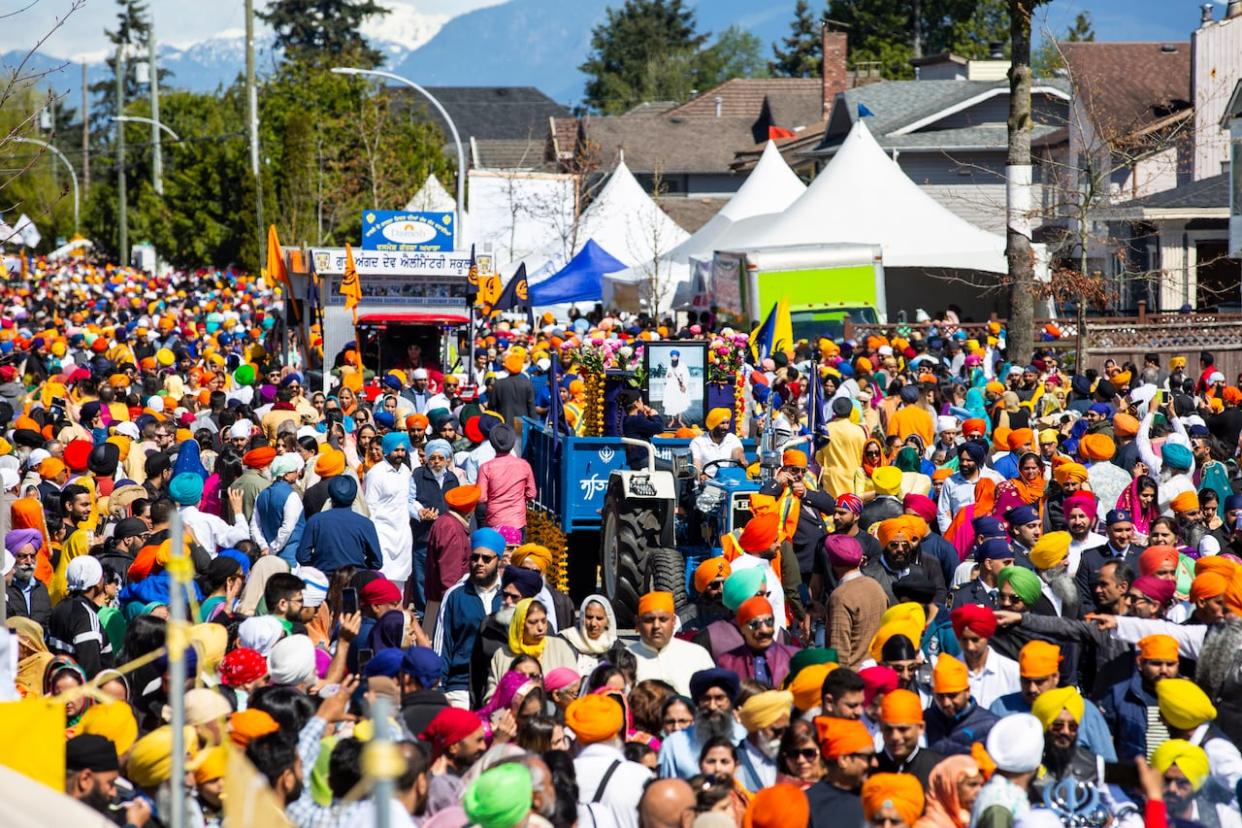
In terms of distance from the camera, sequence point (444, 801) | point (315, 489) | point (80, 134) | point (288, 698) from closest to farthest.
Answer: point (444, 801)
point (288, 698)
point (315, 489)
point (80, 134)

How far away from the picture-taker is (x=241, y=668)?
7.78 meters

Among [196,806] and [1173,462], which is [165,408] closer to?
[1173,462]

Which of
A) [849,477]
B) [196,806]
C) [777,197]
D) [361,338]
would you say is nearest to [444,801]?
[196,806]

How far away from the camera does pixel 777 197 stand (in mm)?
42875

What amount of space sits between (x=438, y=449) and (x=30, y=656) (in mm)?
5390

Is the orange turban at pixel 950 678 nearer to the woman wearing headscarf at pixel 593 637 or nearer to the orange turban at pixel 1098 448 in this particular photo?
the woman wearing headscarf at pixel 593 637

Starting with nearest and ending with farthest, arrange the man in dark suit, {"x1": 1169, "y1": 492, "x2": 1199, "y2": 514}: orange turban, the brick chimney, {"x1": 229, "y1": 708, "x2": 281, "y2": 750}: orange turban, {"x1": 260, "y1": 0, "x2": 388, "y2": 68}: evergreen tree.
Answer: {"x1": 229, "y1": 708, "x2": 281, "y2": 750}: orange turban, {"x1": 1169, "y1": 492, "x2": 1199, "y2": 514}: orange turban, the man in dark suit, the brick chimney, {"x1": 260, "y1": 0, "x2": 388, "y2": 68}: evergreen tree

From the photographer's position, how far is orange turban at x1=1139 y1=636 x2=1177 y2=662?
7426 millimetres

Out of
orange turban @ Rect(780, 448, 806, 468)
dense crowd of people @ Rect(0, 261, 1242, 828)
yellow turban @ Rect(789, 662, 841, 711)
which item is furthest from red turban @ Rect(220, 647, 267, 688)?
orange turban @ Rect(780, 448, 806, 468)

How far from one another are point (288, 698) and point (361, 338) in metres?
17.1

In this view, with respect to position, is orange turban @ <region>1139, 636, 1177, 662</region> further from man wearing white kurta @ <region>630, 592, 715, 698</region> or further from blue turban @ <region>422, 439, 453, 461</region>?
blue turban @ <region>422, 439, 453, 461</region>

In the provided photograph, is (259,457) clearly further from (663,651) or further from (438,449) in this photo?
(663,651)

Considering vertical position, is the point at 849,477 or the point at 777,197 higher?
the point at 777,197

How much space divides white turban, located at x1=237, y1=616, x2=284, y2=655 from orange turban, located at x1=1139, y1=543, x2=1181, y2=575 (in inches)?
157
